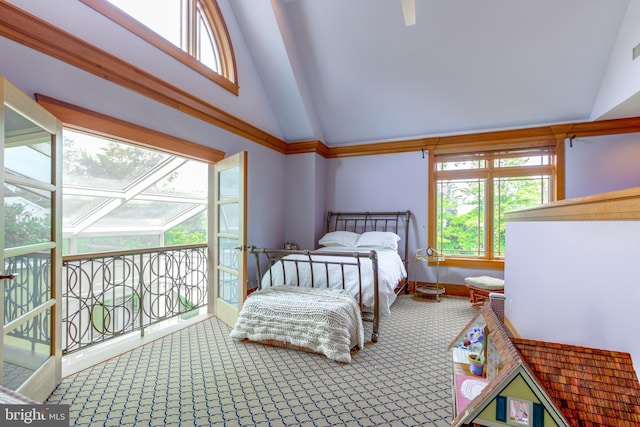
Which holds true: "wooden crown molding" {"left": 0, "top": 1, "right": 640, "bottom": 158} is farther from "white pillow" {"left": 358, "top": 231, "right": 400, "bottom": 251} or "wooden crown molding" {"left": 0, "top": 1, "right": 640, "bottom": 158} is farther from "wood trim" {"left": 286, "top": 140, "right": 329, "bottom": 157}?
"white pillow" {"left": 358, "top": 231, "right": 400, "bottom": 251}

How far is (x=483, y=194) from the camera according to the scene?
4.65 metres

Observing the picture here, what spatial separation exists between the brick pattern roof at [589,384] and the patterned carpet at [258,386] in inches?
46.2

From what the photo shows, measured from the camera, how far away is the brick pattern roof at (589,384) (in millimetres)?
696

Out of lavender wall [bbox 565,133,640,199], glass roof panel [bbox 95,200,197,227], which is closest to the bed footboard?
glass roof panel [bbox 95,200,197,227]

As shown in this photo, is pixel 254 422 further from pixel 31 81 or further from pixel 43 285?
pixel 31 81

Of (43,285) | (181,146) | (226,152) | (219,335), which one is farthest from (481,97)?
(43,285)

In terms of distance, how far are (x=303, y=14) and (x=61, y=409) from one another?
14.4 feet

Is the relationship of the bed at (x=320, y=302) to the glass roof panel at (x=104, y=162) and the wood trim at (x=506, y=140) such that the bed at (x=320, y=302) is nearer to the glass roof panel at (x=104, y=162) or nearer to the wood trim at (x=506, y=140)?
the wood trim at (x=506, y=140)

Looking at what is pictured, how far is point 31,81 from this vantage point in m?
2.00

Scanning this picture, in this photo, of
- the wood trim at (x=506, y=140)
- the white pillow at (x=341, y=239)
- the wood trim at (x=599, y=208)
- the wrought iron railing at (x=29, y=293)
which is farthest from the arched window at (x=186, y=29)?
the wood trim at (x=599, y=208)

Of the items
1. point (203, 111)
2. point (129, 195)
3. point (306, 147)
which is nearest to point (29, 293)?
point (203, 111)

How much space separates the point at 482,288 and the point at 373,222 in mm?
1910

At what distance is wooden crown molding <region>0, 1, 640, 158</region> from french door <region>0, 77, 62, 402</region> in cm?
55

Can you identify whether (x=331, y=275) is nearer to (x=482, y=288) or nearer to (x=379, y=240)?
(x=379, y=240)
